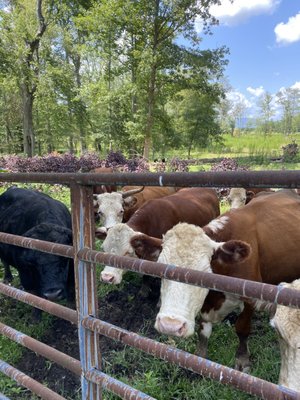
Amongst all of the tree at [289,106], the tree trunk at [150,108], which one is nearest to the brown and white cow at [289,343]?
the tree trunk at [150,108]

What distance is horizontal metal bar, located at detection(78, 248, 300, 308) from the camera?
3.38 feet

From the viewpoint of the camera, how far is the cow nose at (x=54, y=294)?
3.22 meters

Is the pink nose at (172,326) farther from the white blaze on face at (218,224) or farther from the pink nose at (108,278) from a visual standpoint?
the pink nose at (108,278)

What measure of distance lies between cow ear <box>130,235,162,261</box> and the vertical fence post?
1.01m

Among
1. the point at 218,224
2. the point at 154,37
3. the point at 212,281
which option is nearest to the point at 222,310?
the point at 218,224

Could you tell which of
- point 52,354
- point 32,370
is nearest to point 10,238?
point 52,354

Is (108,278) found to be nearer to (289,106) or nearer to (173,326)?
(173,326)

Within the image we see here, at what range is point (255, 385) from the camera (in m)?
1.12

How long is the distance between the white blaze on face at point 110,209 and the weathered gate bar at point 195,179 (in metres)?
4.16

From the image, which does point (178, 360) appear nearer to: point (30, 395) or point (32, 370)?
point (30, 395)

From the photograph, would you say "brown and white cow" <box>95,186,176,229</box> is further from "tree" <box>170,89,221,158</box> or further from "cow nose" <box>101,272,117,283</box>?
"tree" <box>170,89,221,158</box>

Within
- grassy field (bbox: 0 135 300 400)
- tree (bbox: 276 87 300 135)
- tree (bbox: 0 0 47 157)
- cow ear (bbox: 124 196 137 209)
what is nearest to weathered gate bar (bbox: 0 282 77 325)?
grassy field (bbox: 0 135 300 400)

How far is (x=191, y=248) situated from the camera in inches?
102

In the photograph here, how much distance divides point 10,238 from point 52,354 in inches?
23.4
